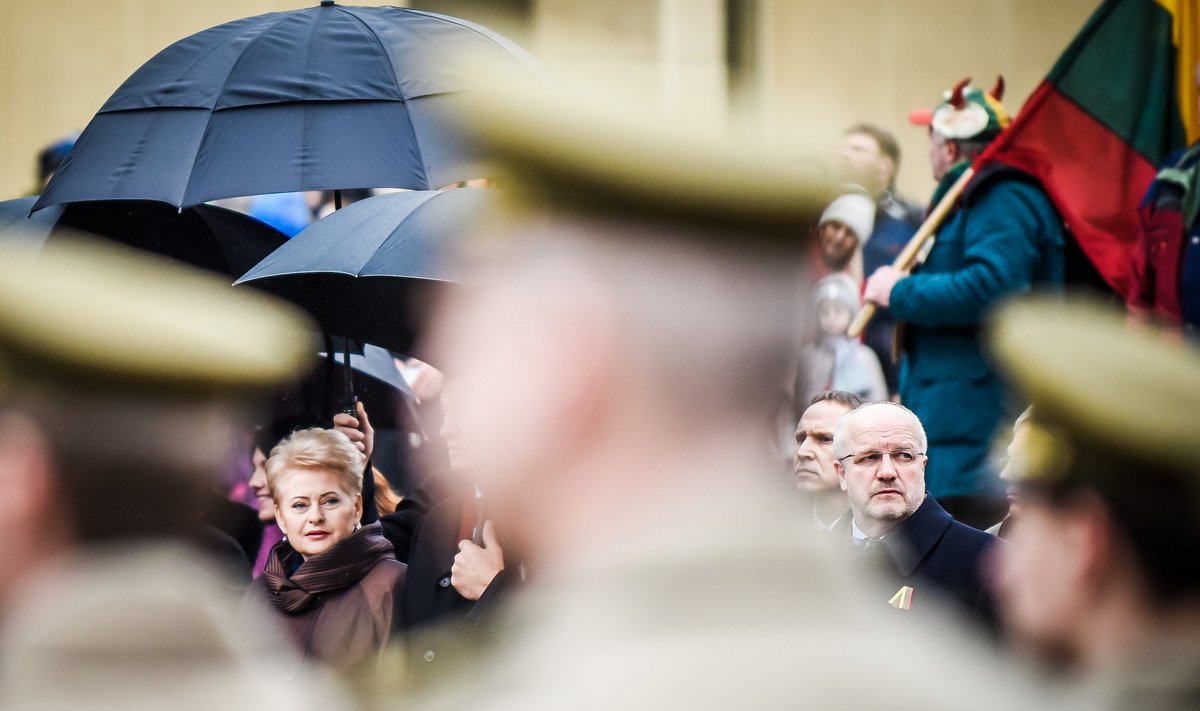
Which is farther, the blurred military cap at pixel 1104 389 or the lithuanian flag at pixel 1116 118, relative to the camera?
the lithuanian flag at pixel 1116 118

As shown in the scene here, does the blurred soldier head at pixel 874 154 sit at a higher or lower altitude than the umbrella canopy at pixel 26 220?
lower

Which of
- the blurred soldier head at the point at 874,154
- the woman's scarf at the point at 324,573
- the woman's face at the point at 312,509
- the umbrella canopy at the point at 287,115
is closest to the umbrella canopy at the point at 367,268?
the umbrella canopy at the point at 287,115

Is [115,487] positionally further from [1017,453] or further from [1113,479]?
[1017,453]

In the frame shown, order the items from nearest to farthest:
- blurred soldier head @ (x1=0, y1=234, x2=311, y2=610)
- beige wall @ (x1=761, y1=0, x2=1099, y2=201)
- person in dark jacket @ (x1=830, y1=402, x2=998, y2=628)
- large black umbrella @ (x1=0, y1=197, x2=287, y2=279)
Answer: blurred soldier head @ (x1=0, y1=234, x2=311, y2=610) → person in dark jacket @ (x1=830, y1=402, x2=998, y2=628) → large black umbrella @ (x1=0, y1=197, x2=287, y2=279) → beige wall @ (x1=761, y1=0, x2=1099, y2=201)

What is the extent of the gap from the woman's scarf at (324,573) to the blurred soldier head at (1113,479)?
3742mm

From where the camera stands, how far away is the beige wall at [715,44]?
11.4 meters

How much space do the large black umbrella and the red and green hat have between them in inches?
102

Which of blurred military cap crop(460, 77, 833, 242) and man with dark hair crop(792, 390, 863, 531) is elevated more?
blurred military cap crop(460, 77, 833, 242)

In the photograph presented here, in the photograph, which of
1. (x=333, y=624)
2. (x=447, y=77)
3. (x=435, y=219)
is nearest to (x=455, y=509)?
(x=333, y=624)

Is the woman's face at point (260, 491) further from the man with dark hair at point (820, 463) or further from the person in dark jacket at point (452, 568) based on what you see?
the man with dark hair at point (820, 463)

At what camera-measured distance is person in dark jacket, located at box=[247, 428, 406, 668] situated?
5.21 m

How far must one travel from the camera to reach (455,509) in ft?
17.3

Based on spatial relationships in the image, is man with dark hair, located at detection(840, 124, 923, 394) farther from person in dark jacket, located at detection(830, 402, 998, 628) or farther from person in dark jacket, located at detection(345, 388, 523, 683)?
person in dark jacket, located at detection(345, 388, 523, 683)

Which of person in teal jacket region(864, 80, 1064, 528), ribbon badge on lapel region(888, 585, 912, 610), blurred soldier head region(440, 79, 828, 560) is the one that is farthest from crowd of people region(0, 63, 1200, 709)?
person in teal jacket region(864, 80, 1064, 528)
